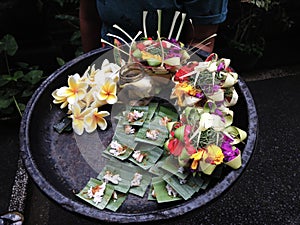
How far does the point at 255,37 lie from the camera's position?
7.30 ft

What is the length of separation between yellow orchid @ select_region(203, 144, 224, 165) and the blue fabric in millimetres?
411

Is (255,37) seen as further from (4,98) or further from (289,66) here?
(4,98)

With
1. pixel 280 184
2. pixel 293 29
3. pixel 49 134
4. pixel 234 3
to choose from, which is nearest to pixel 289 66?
pixel 293 29

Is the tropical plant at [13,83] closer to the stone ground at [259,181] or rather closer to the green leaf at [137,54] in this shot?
the stone ground at [259,181]

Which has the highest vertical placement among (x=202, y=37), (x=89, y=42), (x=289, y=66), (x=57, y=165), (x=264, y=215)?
(x=202, y=37)

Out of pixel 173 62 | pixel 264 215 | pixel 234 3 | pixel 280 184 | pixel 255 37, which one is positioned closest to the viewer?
pixel 173 62

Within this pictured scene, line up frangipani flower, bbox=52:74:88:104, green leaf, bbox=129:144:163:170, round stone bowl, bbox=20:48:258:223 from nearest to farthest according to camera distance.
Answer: round stone bowl, bbox=20:48:258:223, green leaf, bbox=129:144:163:170, frangipani flower, bbox=52:74:88:104

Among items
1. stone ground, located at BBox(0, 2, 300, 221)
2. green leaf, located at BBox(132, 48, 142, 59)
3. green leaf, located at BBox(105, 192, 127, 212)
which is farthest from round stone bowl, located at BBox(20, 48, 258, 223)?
stone ground, located at BBox(0, 2, 300, 221)

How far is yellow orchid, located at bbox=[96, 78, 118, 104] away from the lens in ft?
3.28

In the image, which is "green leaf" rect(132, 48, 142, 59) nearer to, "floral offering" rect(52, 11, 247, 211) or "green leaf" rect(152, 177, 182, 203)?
"floral offering" rect(52, 11, 247, 211)

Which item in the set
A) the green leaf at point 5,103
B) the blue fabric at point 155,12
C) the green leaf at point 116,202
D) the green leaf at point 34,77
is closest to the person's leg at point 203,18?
the blue fabric at point 155,12

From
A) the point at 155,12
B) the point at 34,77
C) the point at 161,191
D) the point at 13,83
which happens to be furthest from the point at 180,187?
the point at 13,83

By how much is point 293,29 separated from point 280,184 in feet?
3.60

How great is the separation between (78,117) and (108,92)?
0.35 feet
